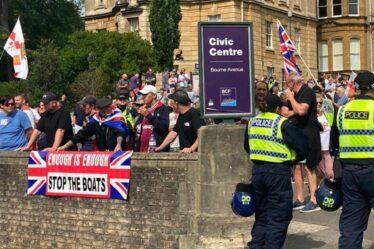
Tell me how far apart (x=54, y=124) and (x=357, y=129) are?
18.4 feet

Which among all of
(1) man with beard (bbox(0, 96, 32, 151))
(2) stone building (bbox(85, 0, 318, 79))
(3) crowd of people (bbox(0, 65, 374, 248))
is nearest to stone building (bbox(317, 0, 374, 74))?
(2) stone building (bbox(85, 0, 318, 79))

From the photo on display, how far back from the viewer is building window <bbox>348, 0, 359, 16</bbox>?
62.1 metres

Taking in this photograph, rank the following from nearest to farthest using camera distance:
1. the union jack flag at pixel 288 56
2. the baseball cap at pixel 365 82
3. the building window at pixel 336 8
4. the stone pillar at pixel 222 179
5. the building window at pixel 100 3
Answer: the baseball cap at pixel 365 82, the stone pillar at pixel 222 179, the union jack flag at pixel 288 56, the building window at pixel 100 3, the building window at pixel 336 8

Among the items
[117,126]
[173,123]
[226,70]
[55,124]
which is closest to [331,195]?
Answer: [226,70]

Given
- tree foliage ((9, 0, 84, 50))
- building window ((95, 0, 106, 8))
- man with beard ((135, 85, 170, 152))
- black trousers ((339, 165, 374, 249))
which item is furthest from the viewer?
building window ((95, 0, 106, 8))

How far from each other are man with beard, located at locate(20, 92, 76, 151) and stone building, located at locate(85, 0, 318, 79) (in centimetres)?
3339

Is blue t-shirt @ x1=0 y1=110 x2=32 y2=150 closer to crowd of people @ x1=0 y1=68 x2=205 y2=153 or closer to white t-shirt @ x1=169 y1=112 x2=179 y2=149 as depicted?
crowd of people @ x1=0 y1=68 x2=205 y2=153

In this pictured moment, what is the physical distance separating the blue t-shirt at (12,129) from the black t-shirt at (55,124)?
3.05 feet

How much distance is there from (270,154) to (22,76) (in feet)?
46.6

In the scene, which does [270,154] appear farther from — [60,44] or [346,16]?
[346,16]

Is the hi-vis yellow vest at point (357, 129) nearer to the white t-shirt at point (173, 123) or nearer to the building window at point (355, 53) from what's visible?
the white t-shirt at point (173, 123)

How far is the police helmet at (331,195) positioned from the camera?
6.98 meters

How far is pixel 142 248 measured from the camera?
9.34 meters

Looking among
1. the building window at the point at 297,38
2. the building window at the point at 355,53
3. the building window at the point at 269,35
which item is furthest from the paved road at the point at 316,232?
the building window at the point at 355,53
